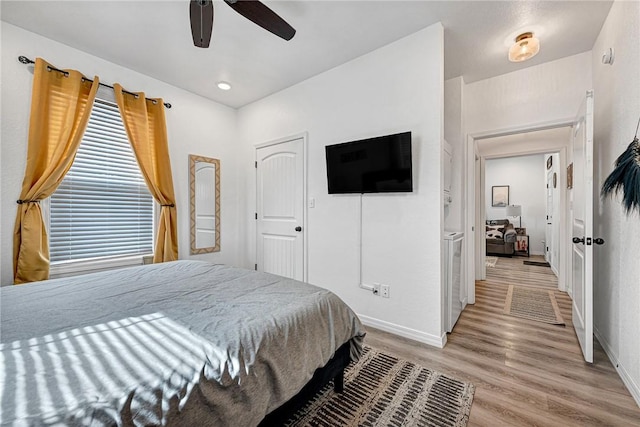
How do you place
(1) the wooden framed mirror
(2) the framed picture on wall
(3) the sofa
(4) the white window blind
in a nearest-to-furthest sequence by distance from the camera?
(4) the white window blind → (1) the wooden framed mirror → (3) the sofa → (2) the framed picture on wall

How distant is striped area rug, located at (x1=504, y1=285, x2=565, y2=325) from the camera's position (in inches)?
108

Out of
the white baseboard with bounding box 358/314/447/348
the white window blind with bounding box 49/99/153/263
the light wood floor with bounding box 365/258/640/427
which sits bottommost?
the light wood floor with bounding box 365/258/640/427

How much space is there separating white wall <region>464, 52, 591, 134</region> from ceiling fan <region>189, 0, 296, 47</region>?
2.45 meters

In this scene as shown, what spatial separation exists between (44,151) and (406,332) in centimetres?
358

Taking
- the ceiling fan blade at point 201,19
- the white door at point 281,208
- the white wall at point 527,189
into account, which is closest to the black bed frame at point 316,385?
the white door at point 281,208

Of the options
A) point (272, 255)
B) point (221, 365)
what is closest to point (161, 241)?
point (272, 255)

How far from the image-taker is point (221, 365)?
86 cm

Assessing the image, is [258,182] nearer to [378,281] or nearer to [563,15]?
[378,281]

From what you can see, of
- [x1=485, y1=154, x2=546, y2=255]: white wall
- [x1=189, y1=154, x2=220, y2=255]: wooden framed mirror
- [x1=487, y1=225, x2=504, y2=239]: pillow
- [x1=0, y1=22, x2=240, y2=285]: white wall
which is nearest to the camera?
[x1=0, y1=22, x2=240, y2=285]: white wall

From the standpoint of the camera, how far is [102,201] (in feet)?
8.76

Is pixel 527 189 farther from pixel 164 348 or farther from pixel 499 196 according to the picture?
pixel 164 348

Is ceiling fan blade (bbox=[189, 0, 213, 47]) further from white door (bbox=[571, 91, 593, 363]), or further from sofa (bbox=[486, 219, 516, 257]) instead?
sofa (bbox=[486, 219, 516, 257])

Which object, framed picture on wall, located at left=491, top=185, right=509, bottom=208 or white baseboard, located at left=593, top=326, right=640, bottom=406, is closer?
white baseboard, located at left=593, top=326, right=640, bottom=406

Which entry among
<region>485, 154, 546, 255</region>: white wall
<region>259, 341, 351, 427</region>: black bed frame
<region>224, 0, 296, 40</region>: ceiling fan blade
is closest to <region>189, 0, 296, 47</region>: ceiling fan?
<region>224, 0, 296, 40</region>: ceiling fan blade
